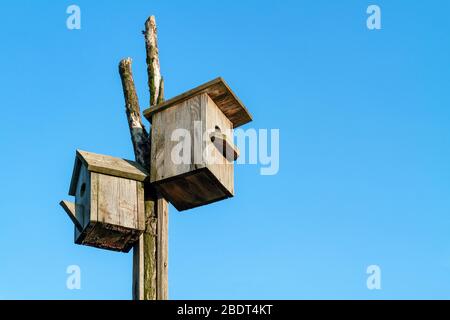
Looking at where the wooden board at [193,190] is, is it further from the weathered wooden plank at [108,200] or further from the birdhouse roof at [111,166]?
the weathered wooden plank at [108,200]

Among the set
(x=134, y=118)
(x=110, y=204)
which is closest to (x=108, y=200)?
(x=110, y=204)

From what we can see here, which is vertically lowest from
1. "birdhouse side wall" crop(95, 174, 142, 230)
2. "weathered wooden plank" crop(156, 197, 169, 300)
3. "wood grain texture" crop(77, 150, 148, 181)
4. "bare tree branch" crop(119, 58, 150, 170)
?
"weathered wooden plank" crop(156, 197, 169, 300)

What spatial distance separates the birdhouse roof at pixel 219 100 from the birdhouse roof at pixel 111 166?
0.52 m

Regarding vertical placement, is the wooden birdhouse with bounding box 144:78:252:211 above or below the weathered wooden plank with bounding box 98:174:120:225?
above

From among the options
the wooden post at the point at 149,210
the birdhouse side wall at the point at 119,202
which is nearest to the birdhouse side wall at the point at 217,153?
the wooden post at the point at 149,210

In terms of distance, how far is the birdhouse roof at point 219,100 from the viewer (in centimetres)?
861

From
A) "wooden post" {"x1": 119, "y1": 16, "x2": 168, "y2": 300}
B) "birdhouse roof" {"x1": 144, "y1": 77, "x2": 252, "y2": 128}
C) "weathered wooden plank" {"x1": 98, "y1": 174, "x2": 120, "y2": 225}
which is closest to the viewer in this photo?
"wooden post" {"x1": 119, "y1": 16, "x2": 168, "y2": 300}

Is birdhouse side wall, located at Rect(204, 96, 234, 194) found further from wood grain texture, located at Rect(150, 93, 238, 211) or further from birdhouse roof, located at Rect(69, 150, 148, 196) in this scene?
birdhouse roof, located at Rect(69, 150, 148, 196)

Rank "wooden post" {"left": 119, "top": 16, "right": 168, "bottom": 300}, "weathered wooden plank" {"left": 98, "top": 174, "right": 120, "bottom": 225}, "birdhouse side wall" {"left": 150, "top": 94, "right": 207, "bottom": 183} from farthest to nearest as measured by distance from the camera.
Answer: "birdhouse side wall" {"left": 150, "top": 94, "right": 207, "bottom": 183} < "weathered wooden plank" {"left": 98, "top": 174, "right": 120, "bottom": 225} < "wooden post" {"left": 119, "top": 16, "right": 168, "bottom": 300}

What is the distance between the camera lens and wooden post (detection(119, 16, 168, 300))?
7.94 metres

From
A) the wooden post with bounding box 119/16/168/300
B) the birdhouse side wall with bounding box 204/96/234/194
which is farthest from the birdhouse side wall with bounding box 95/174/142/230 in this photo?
the birdhouse side wall with bounding box 204/96/234/194
